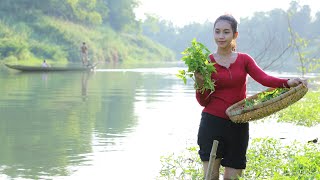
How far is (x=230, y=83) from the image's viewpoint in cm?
400

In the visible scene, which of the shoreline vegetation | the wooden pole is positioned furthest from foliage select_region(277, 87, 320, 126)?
the wooden pole

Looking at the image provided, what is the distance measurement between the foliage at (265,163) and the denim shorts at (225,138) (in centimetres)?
75

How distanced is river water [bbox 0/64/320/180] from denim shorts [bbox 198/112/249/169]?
292cm

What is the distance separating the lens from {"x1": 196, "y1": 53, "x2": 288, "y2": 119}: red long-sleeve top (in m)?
3.99

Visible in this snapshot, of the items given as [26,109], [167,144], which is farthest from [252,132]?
[26,109]

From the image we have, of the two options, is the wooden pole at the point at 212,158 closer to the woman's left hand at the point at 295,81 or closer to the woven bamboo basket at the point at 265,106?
the woven bamboo basket at the point at 265,106

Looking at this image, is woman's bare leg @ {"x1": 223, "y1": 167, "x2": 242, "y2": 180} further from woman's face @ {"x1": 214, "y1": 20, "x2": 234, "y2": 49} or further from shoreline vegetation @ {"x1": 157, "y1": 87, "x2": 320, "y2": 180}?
woman's face @ {"x1": 214, "y1": 20, "x2": 234, "y2": 49}

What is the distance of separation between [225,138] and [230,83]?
0.38 metres

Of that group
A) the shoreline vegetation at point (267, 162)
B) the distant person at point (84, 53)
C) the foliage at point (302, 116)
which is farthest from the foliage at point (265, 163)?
the distant person at point (84, 53)

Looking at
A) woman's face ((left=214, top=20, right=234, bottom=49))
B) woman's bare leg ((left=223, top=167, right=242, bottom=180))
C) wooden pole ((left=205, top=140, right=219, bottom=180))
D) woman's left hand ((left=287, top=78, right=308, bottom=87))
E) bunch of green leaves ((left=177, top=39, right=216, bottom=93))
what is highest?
woman's face ((left=214, top=20, right=234, bottom=49))

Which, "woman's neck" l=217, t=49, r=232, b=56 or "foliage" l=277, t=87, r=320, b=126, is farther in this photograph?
"foliage" l=277, t=87, r=320, b=126

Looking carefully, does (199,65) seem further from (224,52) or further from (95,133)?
(95,133)

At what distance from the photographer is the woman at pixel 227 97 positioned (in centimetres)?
399

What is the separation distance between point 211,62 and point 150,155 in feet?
14.5
